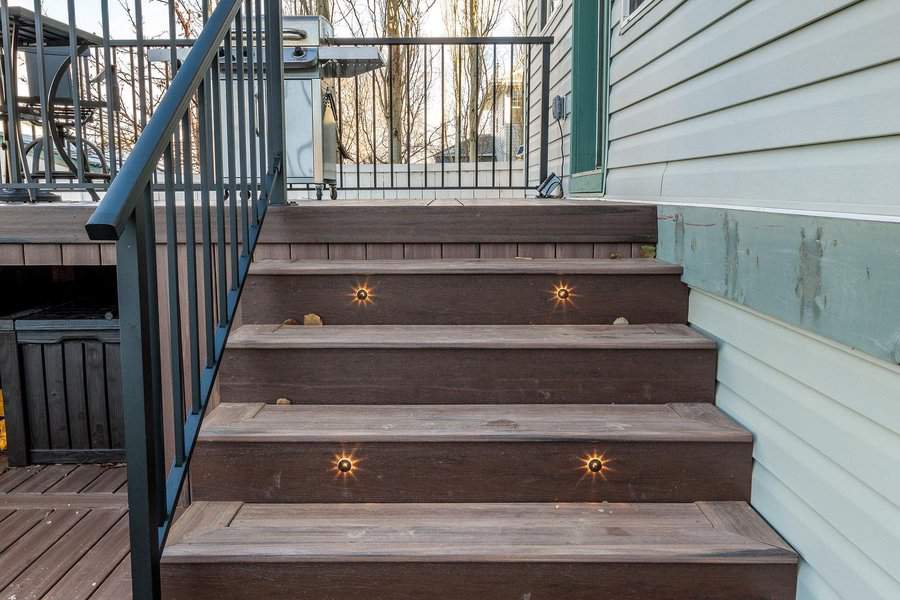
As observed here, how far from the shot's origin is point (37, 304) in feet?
10.9

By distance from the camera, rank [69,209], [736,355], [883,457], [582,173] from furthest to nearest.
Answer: [582,173]
[69,209]
[736,355]
[883,457]

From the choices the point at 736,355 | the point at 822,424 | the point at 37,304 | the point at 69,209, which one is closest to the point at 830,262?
the point at 822,424

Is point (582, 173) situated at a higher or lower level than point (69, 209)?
higher

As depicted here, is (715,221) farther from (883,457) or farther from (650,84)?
(650,84)

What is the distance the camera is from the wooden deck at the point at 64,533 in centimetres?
189

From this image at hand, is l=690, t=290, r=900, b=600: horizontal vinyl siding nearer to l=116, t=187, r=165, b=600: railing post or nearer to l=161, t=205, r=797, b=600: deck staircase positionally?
l=161, t=205, r=797, b=600: deck staircase

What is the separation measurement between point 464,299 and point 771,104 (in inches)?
39.5

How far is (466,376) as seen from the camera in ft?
6.08

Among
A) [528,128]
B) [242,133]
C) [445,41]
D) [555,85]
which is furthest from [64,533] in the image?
[528,128]

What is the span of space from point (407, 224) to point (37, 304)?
7.41ft

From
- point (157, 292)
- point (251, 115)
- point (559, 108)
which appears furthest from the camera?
point (559, 108)

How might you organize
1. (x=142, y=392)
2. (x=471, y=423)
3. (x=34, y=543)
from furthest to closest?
(x=34, y=543) → (x=471, y=423) → (x=142, y=392)

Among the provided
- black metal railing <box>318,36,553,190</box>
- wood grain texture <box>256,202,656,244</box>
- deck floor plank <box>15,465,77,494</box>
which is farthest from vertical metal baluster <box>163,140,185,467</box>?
black metal railing <box>318,36,553,190</box>

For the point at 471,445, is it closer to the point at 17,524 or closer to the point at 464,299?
the point at 464,299
